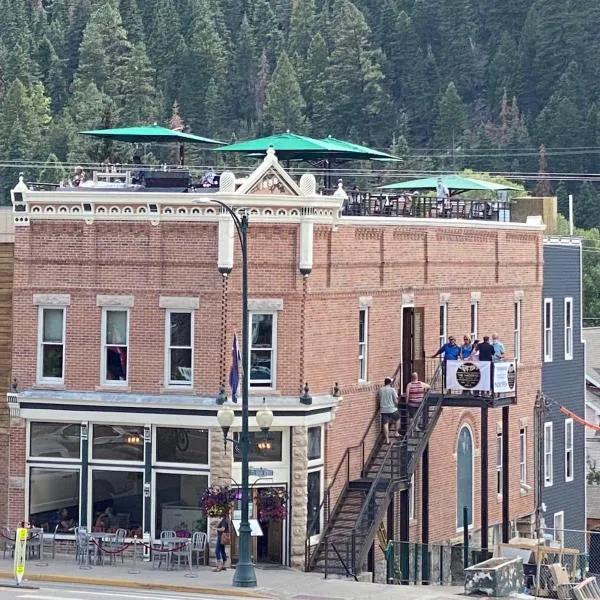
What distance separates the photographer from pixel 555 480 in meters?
51.0

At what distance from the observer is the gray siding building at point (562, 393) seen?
165 feet

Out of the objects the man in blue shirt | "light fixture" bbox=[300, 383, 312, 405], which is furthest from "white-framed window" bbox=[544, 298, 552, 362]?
"light fixture" bbox=[300, 383, 312, 405]

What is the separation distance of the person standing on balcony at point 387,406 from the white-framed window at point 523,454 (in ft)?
28.4

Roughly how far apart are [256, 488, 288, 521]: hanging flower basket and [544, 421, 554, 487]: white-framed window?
15.3 meters

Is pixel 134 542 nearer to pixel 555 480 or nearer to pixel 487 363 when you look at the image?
pixel 487 363

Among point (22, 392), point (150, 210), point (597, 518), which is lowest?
point (597, 518)

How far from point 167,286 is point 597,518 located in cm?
2549

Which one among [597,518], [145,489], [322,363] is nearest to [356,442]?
[322,363]

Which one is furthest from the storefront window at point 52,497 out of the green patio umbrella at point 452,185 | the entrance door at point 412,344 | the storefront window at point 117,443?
the green patio umbrella at point 452,185

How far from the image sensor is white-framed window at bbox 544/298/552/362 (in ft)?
164

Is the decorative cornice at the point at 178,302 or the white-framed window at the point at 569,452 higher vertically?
the decorative cornice at the point at 178,302

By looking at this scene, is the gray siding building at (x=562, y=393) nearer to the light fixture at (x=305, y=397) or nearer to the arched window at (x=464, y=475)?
the arched window at (x=464, y=475)

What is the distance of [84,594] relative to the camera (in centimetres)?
3206

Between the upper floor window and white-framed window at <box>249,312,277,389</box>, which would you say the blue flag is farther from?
the upper floor window
